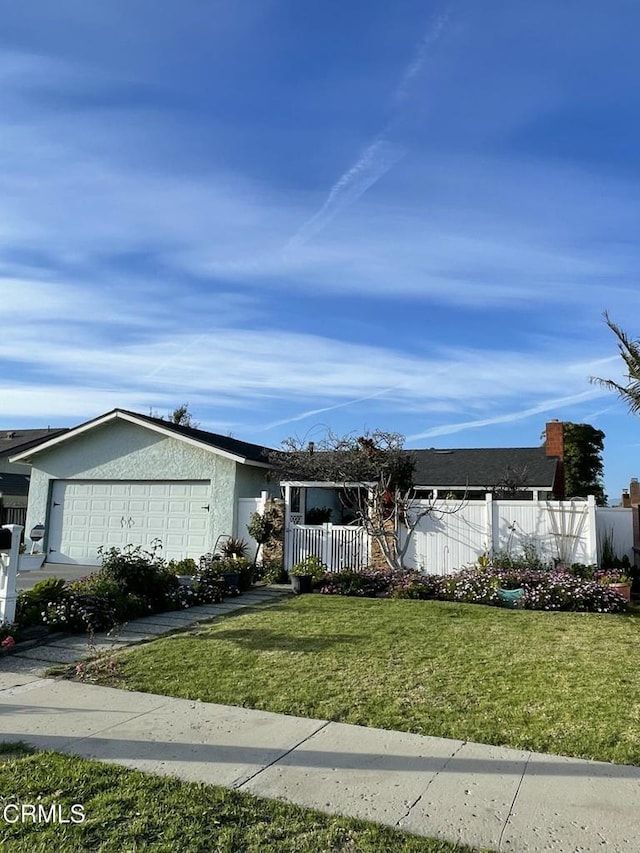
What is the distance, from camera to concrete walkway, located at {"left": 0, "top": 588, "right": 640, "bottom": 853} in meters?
3.24

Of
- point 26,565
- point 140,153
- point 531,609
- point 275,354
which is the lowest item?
point 531,609

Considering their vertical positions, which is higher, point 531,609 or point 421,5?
point 421,5

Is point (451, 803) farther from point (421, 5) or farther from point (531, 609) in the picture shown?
point (421, 5)

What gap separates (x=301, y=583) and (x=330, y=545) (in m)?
1.72

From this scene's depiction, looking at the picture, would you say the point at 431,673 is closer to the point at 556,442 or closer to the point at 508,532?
the point at 508,532

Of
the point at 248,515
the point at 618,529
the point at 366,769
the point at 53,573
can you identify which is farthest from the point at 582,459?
the point at 366,769

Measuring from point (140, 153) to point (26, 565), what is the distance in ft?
21.9

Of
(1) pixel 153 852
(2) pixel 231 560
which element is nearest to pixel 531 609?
(2) pixel 231 560

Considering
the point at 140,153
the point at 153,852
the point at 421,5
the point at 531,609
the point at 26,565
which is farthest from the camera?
the point at 531,609

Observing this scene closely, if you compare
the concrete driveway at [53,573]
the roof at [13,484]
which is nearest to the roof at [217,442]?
the concrete driveway at [53,573]

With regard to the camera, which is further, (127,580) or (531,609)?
(531,609)

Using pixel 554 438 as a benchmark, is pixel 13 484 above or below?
below

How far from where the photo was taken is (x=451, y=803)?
11.4 ft

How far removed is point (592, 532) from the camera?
12.6m
